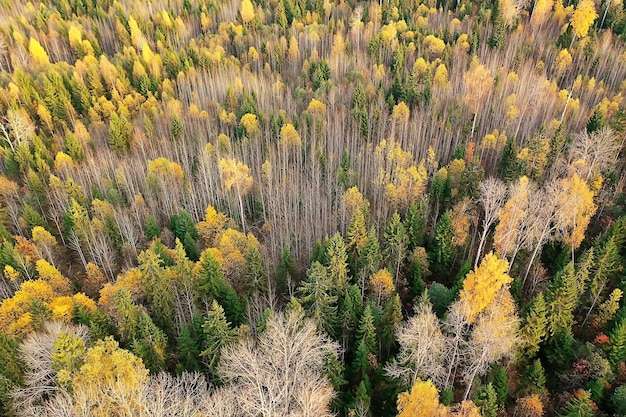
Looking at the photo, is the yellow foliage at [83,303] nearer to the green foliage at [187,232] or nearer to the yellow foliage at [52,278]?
the yellow foliage at [52,278]

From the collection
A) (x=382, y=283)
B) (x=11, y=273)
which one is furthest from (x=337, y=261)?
(x=11, y=273)

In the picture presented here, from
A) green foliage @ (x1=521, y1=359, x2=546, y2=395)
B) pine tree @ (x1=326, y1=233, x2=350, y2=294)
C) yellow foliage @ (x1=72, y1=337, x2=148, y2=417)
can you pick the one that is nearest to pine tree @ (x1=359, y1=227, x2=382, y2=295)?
pine tree @ (x1=326, y1=233, x2=350, y2=294)

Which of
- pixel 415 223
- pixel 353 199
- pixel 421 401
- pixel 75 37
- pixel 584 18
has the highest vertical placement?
pixel 584 18

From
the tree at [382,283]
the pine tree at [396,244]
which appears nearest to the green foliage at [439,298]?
the tree at [382,283]

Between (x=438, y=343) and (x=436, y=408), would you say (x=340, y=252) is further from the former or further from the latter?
(x=436, y=408)

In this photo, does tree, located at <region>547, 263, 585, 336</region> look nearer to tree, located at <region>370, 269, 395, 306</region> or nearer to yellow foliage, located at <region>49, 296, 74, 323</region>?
tree, located at <region>370, 269, 395, 306</region>

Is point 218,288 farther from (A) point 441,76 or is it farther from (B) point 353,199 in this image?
(A) point 441,76

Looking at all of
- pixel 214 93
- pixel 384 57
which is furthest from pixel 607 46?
pixel 214 93
